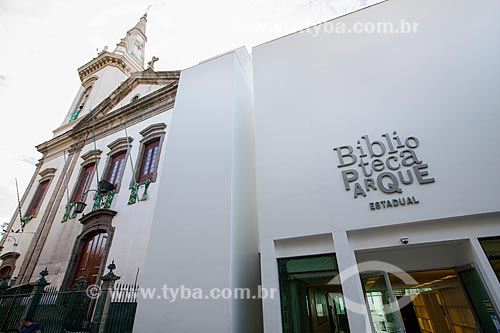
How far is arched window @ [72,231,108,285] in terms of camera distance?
318 inches

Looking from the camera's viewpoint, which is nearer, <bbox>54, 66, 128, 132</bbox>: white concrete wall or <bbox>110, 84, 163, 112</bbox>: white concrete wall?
<bbox>110, 84, 163, 112</bbox>: white concrete wall

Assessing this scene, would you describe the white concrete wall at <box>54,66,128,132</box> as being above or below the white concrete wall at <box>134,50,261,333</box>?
above

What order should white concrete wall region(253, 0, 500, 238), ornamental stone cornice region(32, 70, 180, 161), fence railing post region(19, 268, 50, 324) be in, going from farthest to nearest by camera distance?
ornamental stone cornice region(32, 70, 180, 161) → fence railing post region(19, 268, 50, 324) → white concrete wall region(253, 0, 500, 238)

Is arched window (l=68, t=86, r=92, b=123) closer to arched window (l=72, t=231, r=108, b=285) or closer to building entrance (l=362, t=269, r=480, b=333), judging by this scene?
arched window (l=72, t=231, r=108, b=285)

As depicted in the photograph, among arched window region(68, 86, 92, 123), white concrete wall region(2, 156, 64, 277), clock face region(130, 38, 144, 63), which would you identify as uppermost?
clock face region(130, 38, 144, 63)

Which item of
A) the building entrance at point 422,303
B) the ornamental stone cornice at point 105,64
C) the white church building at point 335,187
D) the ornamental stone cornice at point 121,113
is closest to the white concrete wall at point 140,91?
the ornamental stone cornice at point 121,113

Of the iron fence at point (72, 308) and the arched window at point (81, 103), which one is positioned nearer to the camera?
the iron fence at point (72, 308)

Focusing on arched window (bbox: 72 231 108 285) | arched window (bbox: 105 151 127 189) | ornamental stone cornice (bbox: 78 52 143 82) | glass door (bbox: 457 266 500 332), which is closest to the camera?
glass door (bbox: 457 266 500 332)

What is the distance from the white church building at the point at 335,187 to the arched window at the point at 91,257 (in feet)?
0.33

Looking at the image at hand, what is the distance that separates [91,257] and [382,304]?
28.8ft

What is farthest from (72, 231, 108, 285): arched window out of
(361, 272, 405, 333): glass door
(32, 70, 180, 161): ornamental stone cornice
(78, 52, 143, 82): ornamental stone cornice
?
(78, 52, 143, 82): ornamental stone cornice

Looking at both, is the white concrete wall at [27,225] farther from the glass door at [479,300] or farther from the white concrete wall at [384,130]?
the glass door at [479,300]

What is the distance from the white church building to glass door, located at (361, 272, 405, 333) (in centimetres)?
3

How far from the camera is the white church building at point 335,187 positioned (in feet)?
14.6
